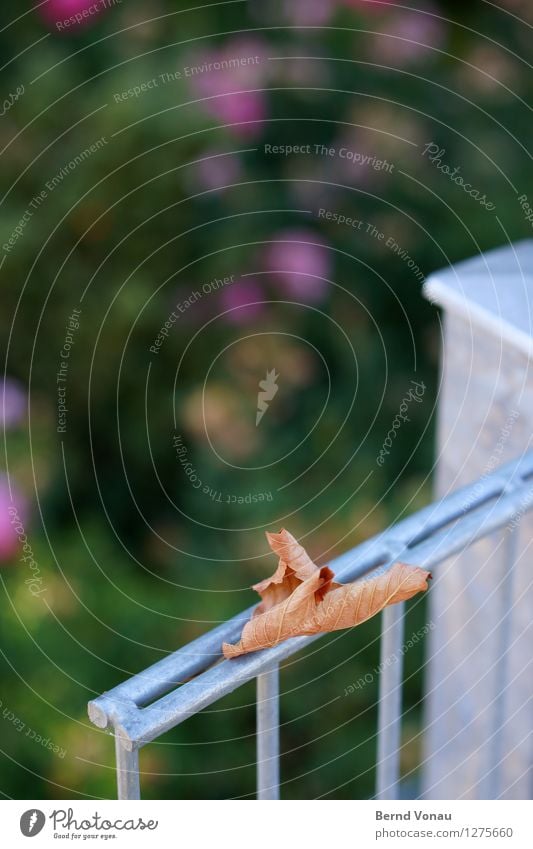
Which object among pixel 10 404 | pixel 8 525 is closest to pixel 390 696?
pixel 8 525

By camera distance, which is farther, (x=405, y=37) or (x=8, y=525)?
(x=405, y=37)

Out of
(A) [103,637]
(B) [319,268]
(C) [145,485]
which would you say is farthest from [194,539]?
(B) [319,268]

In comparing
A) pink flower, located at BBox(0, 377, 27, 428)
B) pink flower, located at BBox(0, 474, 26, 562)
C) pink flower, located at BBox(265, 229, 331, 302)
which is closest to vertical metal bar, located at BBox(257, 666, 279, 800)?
pink flower, located at BBox(0, 474, 26, 562)

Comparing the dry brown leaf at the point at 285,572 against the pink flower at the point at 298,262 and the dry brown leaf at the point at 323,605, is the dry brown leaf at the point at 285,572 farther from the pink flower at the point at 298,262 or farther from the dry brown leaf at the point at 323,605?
the pink flower at the point at 298,262

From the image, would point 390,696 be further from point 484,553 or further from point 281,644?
point 484,553

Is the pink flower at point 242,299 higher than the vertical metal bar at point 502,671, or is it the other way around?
the pink flower at point 242,299
